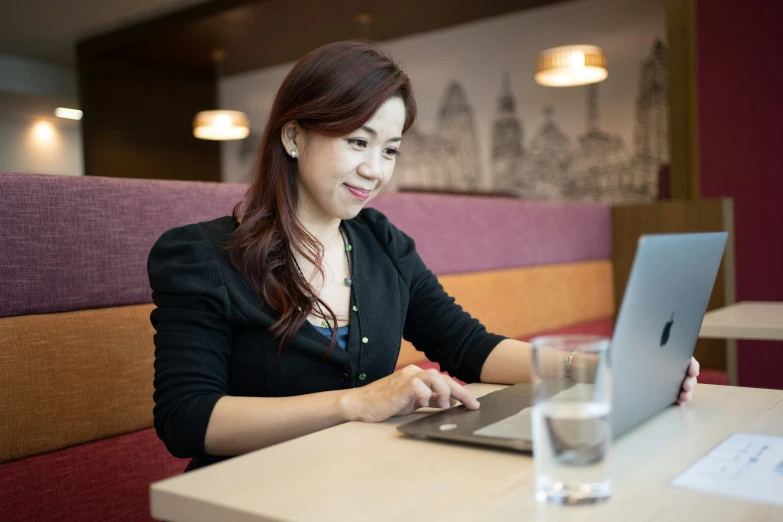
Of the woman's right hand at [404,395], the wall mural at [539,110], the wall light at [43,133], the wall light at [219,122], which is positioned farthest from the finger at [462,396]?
the wall light at [219,122]

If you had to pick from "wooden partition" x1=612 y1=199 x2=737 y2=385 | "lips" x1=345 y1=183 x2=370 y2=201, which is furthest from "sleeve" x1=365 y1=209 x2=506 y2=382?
"wooden partition" x1=612 y1=199 x2=737 y2=385

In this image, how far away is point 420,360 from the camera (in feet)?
6.81

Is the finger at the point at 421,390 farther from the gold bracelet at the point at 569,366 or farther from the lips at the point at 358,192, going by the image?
the lips at the point at 358,192

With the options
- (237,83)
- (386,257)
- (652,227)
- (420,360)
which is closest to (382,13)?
(237,83)

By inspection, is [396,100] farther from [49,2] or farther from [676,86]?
[49,2]

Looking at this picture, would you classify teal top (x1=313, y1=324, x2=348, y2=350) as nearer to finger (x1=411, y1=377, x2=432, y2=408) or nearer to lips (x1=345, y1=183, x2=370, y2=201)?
lips (x1=345, y1=183, x2=370, y2=201)

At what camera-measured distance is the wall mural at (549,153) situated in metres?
5.24

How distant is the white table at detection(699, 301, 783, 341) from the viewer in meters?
1.60

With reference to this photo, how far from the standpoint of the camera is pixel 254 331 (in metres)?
1.06

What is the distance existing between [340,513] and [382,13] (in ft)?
18.7

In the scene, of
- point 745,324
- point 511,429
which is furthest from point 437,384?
point 745,324

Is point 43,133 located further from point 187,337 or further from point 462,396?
point 462,396

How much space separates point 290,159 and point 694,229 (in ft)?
7.94

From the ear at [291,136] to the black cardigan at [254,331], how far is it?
0.53ft
